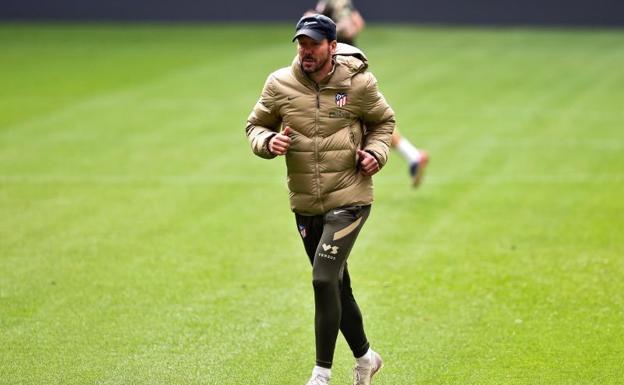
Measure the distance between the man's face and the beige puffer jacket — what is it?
110mm

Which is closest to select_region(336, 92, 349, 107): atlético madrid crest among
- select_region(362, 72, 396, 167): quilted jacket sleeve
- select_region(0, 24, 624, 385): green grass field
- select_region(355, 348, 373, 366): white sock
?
select_region(362, 72, 396, 167): quilted jacket sleeve

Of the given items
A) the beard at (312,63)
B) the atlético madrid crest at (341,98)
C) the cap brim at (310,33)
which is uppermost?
the cap brim at (310,33)

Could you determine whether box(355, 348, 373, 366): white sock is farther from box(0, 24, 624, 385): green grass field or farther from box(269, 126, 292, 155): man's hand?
box(269, 126, 292, 155): man's hand

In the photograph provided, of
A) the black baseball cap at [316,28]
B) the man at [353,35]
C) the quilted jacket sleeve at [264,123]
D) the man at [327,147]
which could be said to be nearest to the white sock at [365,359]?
the man at [327,147]

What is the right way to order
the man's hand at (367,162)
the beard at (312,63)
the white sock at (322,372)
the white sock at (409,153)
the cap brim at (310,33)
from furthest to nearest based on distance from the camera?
1. the white sock at (409,153)
2. the white sock at (322,372)
3. the man's hand at (367,162)
4. the beard at (312,63)
5. the cap brim at (310,33)

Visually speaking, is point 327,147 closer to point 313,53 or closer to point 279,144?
point 279,144

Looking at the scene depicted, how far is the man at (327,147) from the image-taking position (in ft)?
22.8

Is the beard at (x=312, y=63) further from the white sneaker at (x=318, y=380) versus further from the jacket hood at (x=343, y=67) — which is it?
the white sneaker at (x=318, y=380)

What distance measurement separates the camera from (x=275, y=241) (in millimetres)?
11641

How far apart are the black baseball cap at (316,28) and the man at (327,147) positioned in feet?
0.04

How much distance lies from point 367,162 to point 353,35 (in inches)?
283

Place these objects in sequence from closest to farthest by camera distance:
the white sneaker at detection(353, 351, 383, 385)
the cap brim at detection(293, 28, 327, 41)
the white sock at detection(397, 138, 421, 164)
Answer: the cap brim at detection(293, 28, 327, 41)
the white sneaker at detection(353, 351, 383, 385)
the white sock at detection(397, 138, 421, 164)

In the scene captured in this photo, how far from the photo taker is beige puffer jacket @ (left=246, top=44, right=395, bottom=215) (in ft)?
22.9

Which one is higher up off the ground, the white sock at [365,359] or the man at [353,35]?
the white sock at [365,359]
